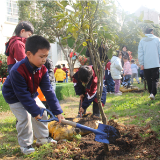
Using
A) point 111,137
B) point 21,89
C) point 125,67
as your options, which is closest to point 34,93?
point 21,89

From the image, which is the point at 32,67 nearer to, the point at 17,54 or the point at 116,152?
the point at 17,54

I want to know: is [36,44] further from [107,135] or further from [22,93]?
[107,135]

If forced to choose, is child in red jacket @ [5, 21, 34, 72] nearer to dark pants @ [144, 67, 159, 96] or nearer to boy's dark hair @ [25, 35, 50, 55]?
boy's dark hair @ [25, 35, 50, 55]

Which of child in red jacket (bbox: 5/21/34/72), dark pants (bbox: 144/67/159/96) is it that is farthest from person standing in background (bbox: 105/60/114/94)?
child in red jacket (bbox: 5/21/34/72)

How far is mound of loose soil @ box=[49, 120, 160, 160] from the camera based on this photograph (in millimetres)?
2016

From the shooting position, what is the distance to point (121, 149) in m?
2.20

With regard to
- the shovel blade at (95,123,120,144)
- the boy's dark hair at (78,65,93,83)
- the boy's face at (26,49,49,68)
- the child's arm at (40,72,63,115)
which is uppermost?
the boy's face at (26,49,49,68)

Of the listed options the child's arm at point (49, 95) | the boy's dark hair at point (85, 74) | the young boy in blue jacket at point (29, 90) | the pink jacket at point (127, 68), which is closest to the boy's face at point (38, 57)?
the young boy in blue jacket at point (29, 90)

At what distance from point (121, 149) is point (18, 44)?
206cm

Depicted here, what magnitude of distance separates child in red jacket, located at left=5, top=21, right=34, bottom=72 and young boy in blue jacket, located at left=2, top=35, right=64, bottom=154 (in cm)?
53

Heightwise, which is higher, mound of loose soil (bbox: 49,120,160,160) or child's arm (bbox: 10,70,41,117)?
child's arm (bbox: 10,70,41,117)

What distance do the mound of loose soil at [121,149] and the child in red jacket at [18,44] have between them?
143 cm

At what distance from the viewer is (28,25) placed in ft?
9.34

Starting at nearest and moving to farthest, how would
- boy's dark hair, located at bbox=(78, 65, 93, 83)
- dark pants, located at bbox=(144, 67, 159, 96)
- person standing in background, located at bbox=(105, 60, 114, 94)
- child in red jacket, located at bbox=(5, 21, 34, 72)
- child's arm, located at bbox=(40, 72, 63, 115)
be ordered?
child's arm, located at bbox=(40, 72, 63, 115)
child in red jacket, located at bbox=(5, 21, 34, 72)
boy's dark hair, located at bbox=(78, 65, 93, 83)
dark pants, located at bbox=(144, 67, 159, 96)
person standing in background, located at bbox=(105, 60, 114, 94)
